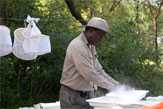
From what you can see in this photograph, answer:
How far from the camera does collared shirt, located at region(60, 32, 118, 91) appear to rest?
161 inches

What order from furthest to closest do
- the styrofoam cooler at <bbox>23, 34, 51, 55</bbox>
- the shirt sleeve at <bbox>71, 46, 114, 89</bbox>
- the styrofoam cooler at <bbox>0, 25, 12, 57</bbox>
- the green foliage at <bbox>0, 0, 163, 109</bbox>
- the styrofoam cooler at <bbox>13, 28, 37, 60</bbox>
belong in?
the green foliage at <bbox>0, 0, 163, 109</bbox> < the styrofoam cooler at <bbox>13, 28, 37, 60</bbox> < the styrofoam cooler at <bbox>23, 34, 51, 55</bbox> < the styrofoam cooler at <bbox>0, 25, 12, 57</bbox> < the shirt sleeve at <bbox>71, 46, 114, 89</bbox>

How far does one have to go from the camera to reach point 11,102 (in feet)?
27.8

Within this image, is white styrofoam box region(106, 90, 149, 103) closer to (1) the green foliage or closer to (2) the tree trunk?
(1) the green foliage

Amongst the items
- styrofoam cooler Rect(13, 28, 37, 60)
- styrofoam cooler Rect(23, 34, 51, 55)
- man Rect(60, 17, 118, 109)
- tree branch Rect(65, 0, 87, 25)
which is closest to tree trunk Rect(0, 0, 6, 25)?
tree branch Rect(65, 0, 87, 25)

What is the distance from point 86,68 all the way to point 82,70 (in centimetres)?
4

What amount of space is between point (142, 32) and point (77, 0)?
7.74ft

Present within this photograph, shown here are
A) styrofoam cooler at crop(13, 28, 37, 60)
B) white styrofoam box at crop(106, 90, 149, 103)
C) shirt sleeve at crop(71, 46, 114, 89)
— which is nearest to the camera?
white styrofoam box at crop(106, 90, 149, 103)

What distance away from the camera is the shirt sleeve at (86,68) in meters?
4.08

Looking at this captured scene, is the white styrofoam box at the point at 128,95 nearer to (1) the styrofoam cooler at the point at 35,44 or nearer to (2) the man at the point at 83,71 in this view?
(2) the man at the point at 83,71

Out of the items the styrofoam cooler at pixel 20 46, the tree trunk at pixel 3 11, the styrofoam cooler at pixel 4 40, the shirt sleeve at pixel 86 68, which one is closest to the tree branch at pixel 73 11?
the tree trunk at pixel 3 11

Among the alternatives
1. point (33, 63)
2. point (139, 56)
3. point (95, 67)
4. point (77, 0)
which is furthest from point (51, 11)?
point (95, 67)

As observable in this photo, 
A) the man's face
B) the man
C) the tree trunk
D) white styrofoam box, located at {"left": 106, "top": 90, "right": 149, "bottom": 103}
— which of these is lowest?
white styrofoam box, located at {"left": 106, "top": 90, "right": 149, "bottom": 103}

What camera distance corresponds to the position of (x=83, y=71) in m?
4.09

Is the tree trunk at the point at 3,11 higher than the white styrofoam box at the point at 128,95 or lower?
higher
